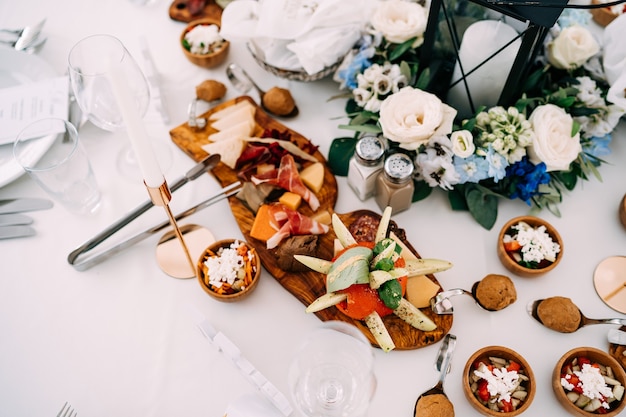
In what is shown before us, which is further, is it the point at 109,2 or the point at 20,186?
the point at 109,2

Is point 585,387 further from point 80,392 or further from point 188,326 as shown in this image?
point 80,392

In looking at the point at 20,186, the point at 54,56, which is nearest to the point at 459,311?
the point at 20,186

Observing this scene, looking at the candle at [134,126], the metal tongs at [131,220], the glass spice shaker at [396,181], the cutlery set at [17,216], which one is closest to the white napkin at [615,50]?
the glass spice shaker at [396,181]

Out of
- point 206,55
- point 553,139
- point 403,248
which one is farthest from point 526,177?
point 206,55

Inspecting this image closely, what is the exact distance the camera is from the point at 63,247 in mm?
1061

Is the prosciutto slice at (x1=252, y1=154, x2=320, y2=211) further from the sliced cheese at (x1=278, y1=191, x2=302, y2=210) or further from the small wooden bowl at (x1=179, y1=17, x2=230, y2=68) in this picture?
the small wooden bowl at (x1=179, y1=17, x2=230, y2=68)

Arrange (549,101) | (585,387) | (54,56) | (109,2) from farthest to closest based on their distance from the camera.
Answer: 1. (109,2)
2. (54,56)
3. (549,101)
4. (585,387)

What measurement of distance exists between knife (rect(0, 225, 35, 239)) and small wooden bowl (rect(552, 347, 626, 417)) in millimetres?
1047

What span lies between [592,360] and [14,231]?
114cm

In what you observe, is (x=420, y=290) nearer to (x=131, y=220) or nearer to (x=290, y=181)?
(x=290, y=181)

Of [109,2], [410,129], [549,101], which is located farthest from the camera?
[109,2]

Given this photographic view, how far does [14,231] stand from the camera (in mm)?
1064

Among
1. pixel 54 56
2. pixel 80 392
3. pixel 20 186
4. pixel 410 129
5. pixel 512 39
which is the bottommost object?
pixel 80 392

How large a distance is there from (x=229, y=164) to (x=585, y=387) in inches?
31.3
